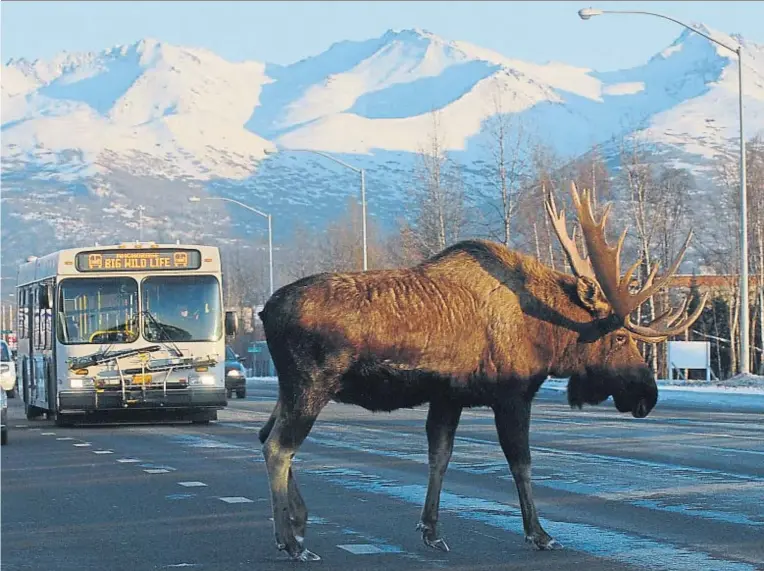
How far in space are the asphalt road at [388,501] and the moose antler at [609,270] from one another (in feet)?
4.71

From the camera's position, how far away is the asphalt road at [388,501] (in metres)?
9.77

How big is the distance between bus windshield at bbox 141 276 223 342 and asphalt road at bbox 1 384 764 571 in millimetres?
3146

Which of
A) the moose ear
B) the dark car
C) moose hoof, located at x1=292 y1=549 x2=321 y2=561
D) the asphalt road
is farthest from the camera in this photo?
the dark car

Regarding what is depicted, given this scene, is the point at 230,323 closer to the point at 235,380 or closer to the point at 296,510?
the point at 296,510

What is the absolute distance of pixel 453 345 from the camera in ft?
31.7

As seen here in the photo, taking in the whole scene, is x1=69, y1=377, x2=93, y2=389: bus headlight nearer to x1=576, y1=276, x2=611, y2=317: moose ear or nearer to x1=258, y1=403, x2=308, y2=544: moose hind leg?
x1=258, y1=403, x2=308, y2=544: moose hind leg

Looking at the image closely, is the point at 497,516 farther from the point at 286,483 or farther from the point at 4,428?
the point at 4,428

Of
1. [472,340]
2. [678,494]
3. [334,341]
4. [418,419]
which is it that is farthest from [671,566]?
[418,419]

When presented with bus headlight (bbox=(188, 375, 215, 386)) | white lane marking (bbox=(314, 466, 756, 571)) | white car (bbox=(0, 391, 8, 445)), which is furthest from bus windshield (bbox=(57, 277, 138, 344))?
white lane marking (bbox=(314, 466, 756, 571))

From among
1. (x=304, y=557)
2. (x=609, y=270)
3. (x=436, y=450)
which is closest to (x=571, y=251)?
(x=609, y=270)

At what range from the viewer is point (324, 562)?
9.54 m

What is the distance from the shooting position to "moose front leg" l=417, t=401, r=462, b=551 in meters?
10.0

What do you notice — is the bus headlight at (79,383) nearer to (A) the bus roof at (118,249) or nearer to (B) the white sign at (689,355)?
(A) the bus roof at (118,249)

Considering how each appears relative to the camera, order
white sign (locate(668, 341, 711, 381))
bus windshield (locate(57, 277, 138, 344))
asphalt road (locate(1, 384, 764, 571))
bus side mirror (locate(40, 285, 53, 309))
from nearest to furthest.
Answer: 1. asphalt road (locate(1, 384, 764, 571))
2. bus windshield (locate(57, 277, 138, 344))
3. bus side mirror (locate(40, 285, 53, 309))
4. white sign (locate(668, 341, 711, 381))
